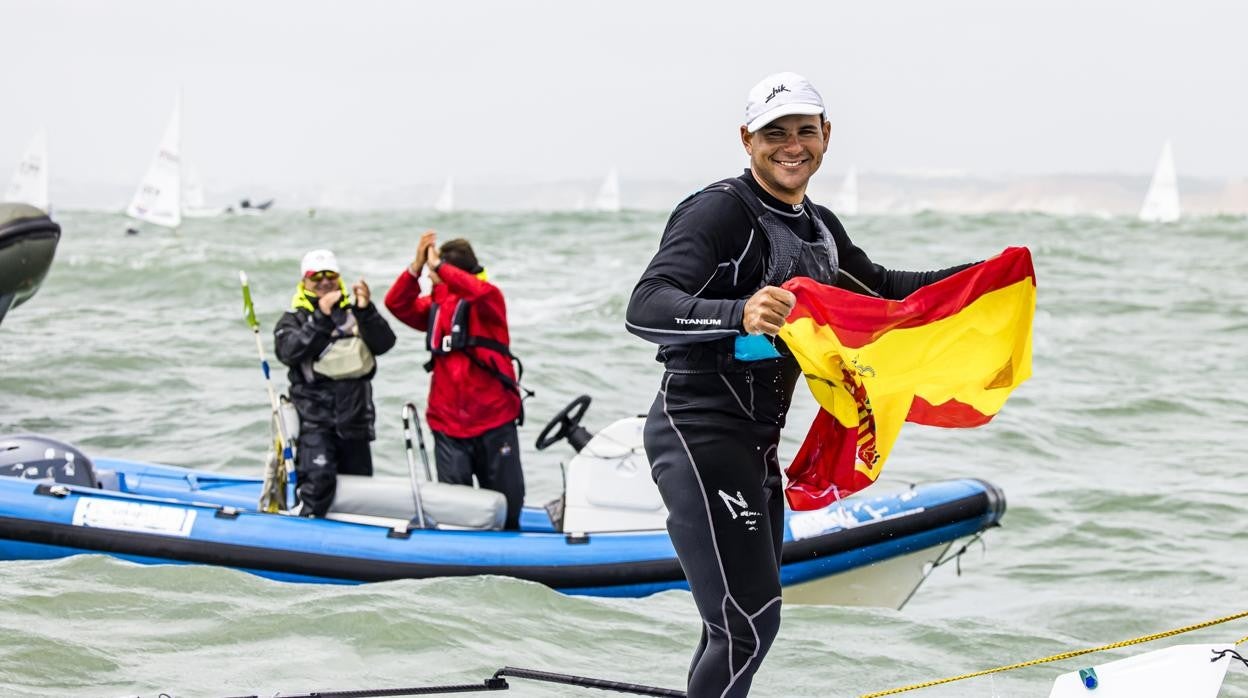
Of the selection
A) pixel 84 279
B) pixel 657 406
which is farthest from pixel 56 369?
pixel 657 406

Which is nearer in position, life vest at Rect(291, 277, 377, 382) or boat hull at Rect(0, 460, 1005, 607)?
boat hull at Rect(0, 460, 1005, 607)

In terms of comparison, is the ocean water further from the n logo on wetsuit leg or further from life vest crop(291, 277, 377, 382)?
the n logo on wetsuit leg

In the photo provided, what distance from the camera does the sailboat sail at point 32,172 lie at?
34.4 meters

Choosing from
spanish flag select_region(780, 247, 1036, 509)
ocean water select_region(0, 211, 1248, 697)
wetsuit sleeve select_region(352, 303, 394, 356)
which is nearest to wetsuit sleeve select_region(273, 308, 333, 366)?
wetsuit sleeve select_region(352, 303, 394, 356)

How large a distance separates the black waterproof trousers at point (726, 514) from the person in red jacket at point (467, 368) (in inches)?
138

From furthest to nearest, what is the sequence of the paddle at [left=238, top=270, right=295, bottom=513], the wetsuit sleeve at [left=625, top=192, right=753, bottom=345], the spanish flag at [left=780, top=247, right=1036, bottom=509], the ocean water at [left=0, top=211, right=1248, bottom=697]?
1. the paddle at [left=238, top=270, right=295, bottom=513]
2. the ocean water at [left=0, top=211, right=1248, bottom=697]
3. the spanish flag at [left=780, top=247, right=1036, bottom=509]
4. the wetsuit sleeve at [left=625, top=192, right=753, bottom=345]

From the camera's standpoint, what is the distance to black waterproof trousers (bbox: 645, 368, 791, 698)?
298 cm

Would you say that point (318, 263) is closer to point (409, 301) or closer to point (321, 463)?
point (409, 301)

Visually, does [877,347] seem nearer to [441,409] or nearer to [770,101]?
[770,101]

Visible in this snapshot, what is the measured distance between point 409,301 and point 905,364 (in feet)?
12.8

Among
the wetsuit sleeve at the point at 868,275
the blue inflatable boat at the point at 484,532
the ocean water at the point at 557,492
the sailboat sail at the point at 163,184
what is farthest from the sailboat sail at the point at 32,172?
the wetsuit sleeve at the point at 868,275

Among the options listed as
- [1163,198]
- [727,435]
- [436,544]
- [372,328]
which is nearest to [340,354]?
[372,328]

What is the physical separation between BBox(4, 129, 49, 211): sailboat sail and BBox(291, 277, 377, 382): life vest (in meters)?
30.8

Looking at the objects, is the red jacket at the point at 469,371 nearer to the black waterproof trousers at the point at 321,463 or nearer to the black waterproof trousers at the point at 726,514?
the black waterproof trousers at the point at 321,463
